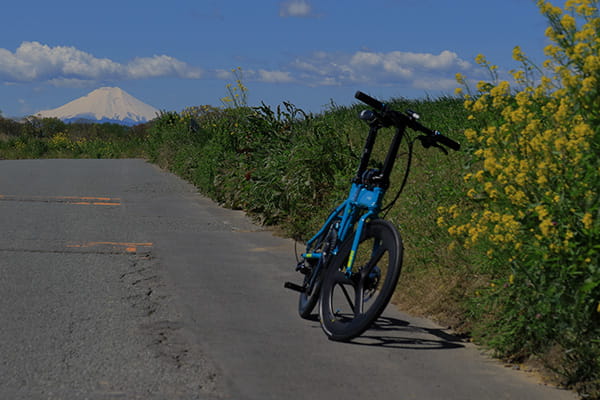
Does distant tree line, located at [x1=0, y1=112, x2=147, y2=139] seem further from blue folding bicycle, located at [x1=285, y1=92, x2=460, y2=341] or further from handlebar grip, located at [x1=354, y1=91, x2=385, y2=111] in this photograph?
handlebar grip, located at [x1=354, y1=91, x2=385, y2=111]

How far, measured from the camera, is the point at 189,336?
5.25 metres

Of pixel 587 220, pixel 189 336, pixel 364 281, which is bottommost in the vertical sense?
pixel 189 336

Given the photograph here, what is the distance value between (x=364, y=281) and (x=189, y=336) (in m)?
1.29

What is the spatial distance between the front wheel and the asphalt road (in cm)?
17

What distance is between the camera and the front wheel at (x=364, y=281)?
15.0 feet

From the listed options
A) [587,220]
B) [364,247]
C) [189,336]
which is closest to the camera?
[587,220]

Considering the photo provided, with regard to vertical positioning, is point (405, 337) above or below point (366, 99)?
below

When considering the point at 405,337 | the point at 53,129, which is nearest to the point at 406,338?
the point at 405,337

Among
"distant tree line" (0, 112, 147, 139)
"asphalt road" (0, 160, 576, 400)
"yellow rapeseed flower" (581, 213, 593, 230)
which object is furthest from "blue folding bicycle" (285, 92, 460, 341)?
"distant tree line" (0, 112, 147, 139)

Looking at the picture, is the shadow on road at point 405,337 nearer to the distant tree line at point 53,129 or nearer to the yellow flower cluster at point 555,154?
the yellow flower cluster at point 555,154

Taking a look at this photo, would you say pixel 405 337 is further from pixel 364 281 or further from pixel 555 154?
pixel 555 154

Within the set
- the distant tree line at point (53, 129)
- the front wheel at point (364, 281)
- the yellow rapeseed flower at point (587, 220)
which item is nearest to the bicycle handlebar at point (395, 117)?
the front wheel at point (364, 281)

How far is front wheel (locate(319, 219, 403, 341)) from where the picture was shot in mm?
4559

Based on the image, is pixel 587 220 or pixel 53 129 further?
pixel 53 129
